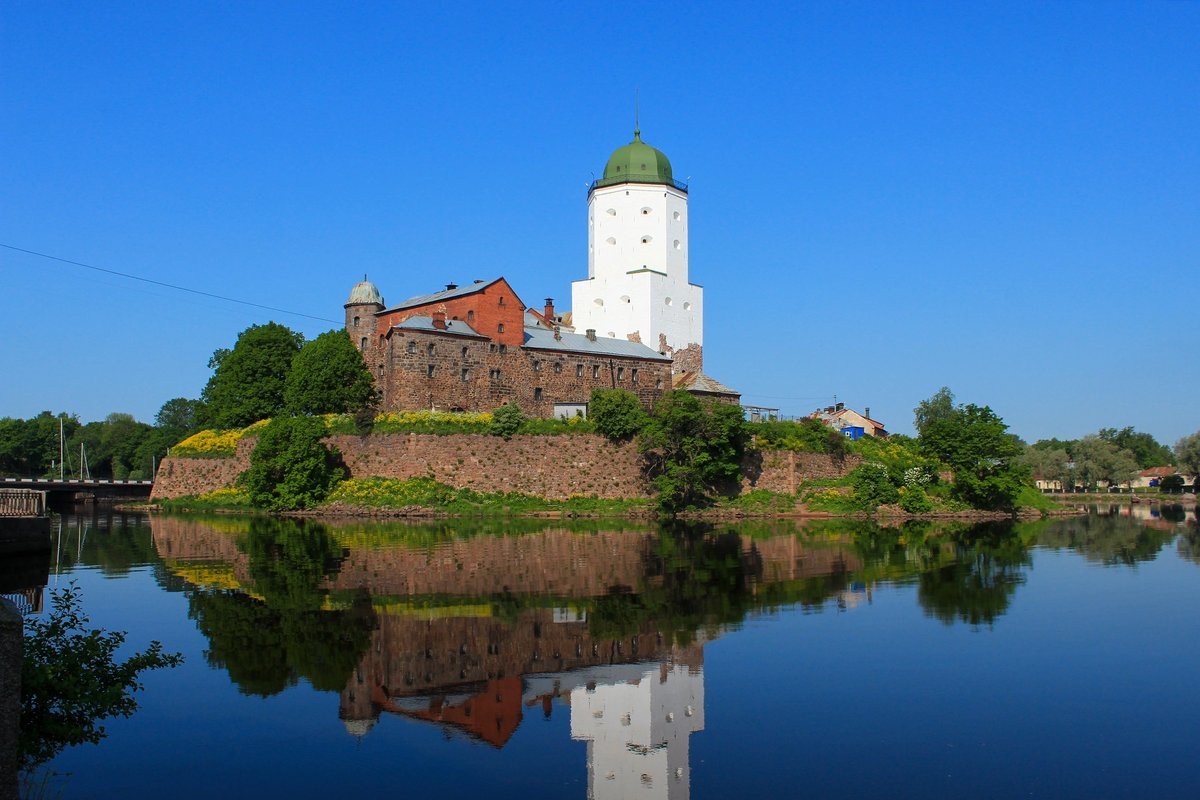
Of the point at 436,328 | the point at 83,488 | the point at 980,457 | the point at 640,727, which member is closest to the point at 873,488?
the point at 980,457

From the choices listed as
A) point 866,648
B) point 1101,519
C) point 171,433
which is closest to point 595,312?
point 1101,519

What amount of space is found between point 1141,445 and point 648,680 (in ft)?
421

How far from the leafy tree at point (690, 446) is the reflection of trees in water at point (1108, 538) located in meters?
13.3

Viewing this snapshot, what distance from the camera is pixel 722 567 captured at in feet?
76.3

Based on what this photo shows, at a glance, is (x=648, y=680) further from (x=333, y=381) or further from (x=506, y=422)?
(x=333, y=381)

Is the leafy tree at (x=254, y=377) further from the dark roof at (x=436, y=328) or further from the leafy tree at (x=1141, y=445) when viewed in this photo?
the leafy tree at (x=1141, y=445)

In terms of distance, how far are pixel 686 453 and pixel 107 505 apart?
39.2 metres

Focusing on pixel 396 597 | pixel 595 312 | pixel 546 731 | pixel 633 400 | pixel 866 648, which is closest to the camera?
pixel 546 731

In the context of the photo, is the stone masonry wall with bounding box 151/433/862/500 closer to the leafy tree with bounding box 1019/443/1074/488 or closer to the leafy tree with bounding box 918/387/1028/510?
the leafy tree with bounding box 918/387/1028/510

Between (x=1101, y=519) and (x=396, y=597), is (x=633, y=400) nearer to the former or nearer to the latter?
(x=1101, y=519)

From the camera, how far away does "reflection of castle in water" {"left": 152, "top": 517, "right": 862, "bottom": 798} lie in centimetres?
1032

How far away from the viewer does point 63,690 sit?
7926 mm

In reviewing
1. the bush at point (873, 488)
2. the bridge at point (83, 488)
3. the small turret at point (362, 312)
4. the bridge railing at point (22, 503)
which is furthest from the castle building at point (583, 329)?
the bridge at point (83, 488)

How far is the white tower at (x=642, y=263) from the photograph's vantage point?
59.4 meters
